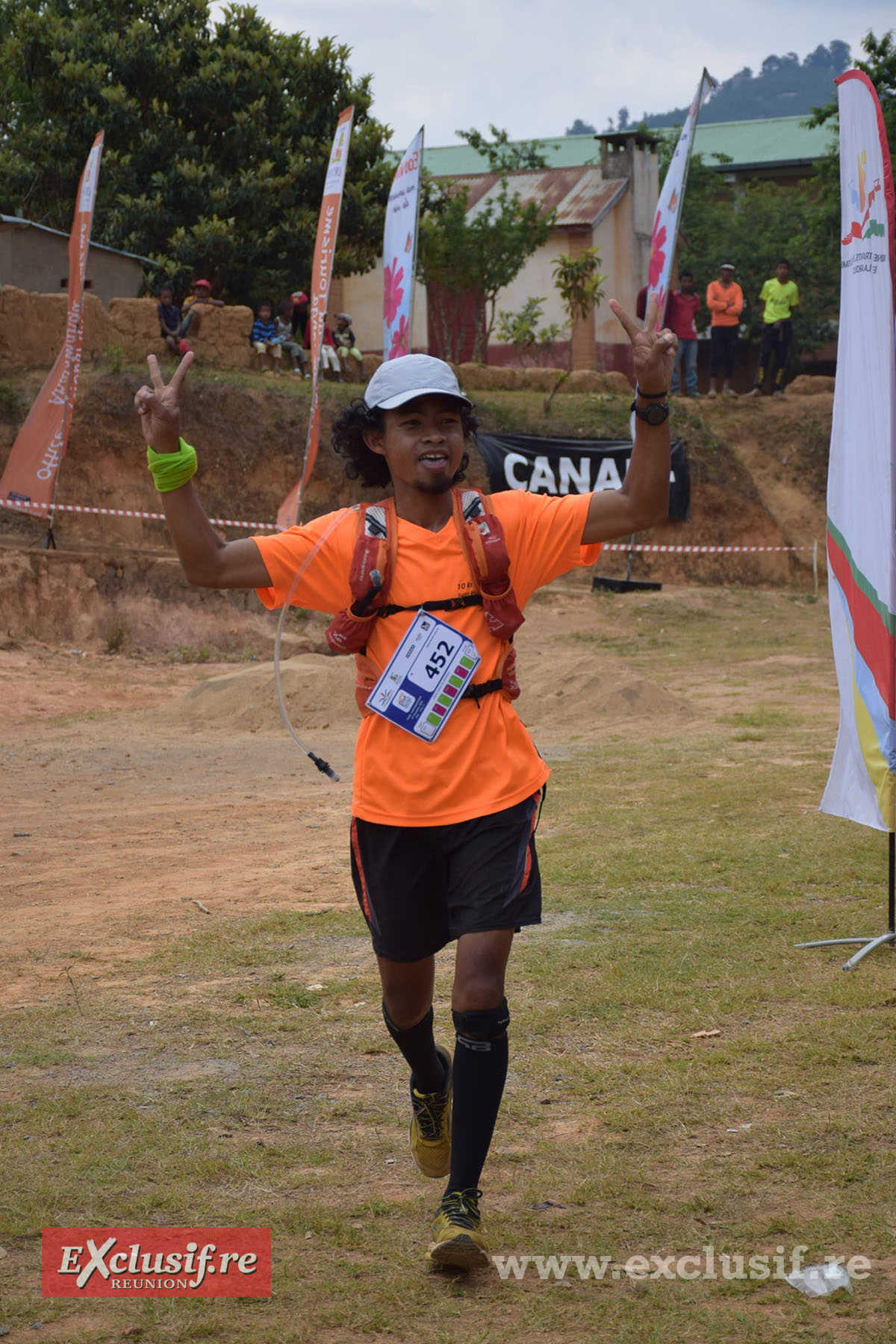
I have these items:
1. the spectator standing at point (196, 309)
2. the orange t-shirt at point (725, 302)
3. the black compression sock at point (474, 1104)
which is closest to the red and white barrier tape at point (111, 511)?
the spectator standing at point (196, 309)

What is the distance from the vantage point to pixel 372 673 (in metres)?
3.61

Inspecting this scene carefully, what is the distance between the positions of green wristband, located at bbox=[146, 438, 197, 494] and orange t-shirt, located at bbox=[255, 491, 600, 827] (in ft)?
0.85

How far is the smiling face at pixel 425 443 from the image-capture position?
361cm

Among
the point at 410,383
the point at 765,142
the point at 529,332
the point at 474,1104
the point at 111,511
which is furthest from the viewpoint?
the point at 765,142

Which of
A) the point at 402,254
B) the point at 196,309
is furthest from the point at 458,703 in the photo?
the point at 196,309

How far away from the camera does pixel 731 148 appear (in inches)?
1984

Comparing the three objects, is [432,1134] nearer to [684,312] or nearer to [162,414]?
[162,414]

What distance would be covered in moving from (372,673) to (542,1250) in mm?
1468

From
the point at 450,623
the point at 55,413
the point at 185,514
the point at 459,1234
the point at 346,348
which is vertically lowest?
the point at 459,1234

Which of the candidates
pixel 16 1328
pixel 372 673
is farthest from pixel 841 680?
pixel 16 1328

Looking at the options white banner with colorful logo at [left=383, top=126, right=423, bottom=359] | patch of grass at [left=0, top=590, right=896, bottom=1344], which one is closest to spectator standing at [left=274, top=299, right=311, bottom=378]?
white banner with colorful logo at [left=383, top=126, right=423, bottom=359]

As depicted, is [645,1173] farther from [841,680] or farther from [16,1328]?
[841,680]

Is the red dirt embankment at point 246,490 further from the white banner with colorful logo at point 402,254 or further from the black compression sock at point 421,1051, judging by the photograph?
the black compression sock at point 421,1051

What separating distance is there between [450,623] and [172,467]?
786 mm
